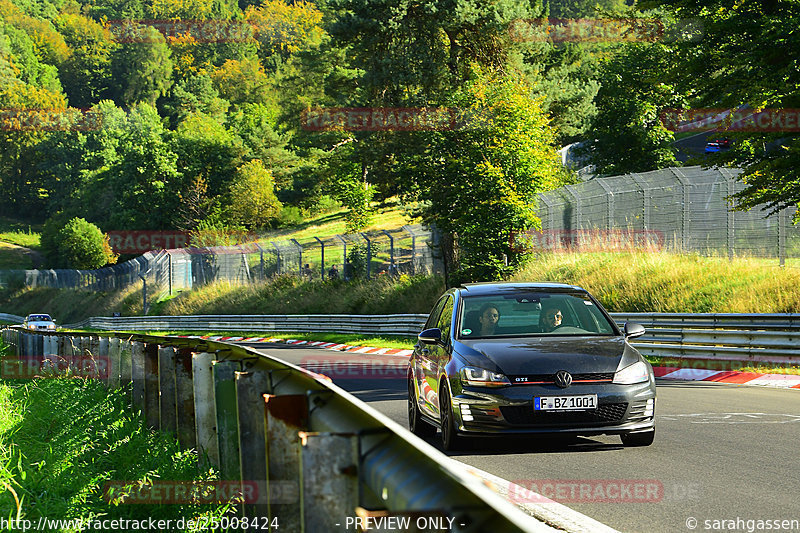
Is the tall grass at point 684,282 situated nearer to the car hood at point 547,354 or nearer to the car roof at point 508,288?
the car roof at point 508,288

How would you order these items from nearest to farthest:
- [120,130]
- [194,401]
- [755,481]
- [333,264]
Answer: [194,401] < [755,481] < [333,264] < [120,130]

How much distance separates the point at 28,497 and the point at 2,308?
3567 inches

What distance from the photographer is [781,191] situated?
16.9 meters

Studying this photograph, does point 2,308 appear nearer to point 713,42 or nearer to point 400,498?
point 713,42

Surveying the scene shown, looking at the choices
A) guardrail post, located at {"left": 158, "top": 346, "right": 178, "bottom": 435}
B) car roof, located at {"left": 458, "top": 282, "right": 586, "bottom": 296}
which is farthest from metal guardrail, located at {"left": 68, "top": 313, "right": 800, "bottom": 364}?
guardrail post, located at {"left": 158, "top": 346, "right": 178, "bottom": 435}

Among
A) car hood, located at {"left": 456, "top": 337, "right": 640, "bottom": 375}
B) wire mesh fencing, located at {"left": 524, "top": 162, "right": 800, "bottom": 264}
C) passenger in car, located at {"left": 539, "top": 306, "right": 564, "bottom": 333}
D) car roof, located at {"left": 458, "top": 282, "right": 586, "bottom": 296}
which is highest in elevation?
wire mesh fencing, located at {"left": 524, "top": 162, "right": 800, "bottom": 264}

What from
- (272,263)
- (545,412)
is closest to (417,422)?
(545,412)

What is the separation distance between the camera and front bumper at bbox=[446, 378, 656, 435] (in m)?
8.52

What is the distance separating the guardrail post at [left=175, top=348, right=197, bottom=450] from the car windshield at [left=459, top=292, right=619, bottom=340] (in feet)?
10.4

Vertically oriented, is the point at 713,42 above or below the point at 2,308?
above

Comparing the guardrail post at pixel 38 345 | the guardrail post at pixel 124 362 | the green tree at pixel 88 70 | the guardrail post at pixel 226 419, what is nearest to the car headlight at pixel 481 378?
the guardrail post at pixel 226 419

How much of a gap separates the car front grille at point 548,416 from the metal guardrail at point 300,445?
A: 9.08 feet

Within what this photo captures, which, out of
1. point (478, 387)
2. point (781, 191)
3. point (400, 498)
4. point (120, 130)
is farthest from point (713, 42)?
point (120, 130)

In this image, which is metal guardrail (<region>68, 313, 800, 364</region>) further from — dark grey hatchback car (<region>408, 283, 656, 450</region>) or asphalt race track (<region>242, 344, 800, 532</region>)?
dark grey hatchback car (<region>408, 283, 656, 450</region>)
